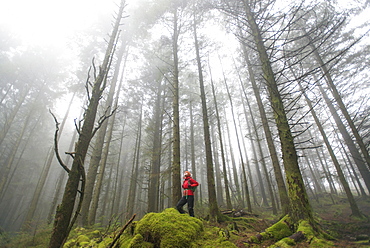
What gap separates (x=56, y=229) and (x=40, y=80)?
21551 mm

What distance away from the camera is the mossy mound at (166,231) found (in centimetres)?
269

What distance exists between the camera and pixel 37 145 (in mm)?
21516

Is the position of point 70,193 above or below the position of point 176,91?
below

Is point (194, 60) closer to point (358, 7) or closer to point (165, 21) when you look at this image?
point (165, 21)

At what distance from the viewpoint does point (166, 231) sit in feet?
9.29

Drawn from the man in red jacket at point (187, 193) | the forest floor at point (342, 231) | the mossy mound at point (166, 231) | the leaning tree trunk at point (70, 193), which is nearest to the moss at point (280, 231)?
the forest floor at point (342, 231)

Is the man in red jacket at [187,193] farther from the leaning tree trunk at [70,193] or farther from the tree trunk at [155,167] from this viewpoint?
the leaning tree trunk at [70,193]

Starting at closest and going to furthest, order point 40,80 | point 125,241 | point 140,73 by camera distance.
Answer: point 125,241, point 140,73, point 40,80

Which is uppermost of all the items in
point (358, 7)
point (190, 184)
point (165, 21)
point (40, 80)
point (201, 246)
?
point (40, 80)

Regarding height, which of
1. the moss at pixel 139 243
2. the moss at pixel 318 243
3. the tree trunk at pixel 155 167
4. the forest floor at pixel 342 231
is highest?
the tree trunk at pixel 155 167

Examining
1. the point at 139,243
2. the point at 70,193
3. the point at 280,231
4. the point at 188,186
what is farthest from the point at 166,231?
the point at 188,186

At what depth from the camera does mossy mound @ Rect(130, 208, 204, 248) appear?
2.69m

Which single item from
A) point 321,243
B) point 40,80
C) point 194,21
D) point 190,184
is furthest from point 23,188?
point 321,243

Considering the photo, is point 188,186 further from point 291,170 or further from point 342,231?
point 342,231
